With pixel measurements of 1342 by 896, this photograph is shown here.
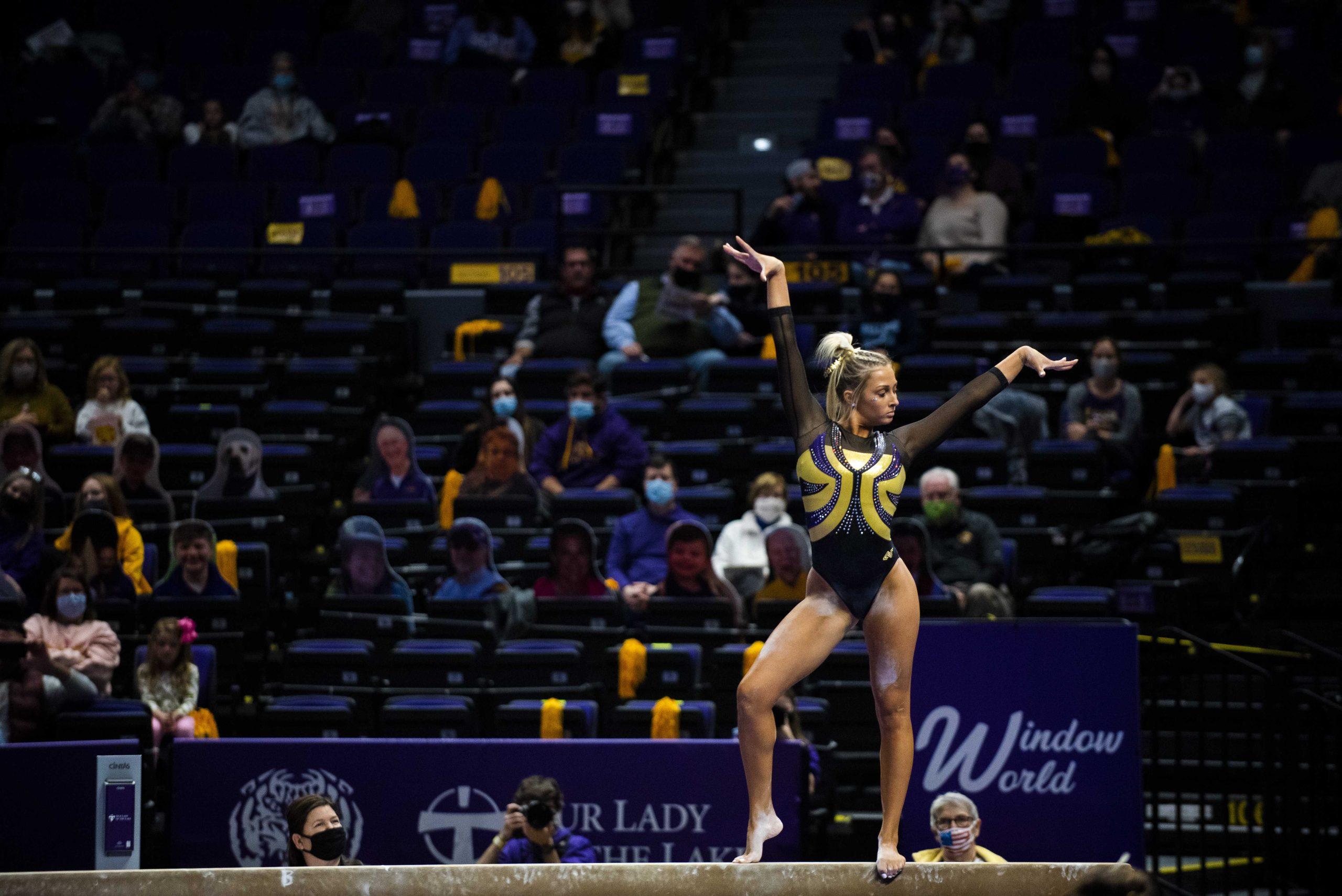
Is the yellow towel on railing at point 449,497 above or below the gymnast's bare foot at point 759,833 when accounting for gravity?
above

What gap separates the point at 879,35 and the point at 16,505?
870 centimetres

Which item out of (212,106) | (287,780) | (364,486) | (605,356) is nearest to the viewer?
(287,780)

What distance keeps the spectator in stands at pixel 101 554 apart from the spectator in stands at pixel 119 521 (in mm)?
149

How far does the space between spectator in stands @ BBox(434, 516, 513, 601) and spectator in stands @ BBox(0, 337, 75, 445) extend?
10.7ft

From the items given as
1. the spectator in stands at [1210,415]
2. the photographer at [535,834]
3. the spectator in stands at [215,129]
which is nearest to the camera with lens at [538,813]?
the photographer at [535,834]

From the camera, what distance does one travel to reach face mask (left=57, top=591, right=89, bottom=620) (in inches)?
297

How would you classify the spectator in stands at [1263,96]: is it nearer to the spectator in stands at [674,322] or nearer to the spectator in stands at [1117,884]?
the spectator in stands at [674,322]

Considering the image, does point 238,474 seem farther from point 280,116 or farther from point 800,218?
point 280,116

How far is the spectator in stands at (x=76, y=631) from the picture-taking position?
749 centimetres

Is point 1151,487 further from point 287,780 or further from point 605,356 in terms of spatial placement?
point 287,780

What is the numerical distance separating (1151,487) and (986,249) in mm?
2332

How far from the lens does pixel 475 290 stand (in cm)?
1204

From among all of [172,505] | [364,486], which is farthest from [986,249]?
[172,505]

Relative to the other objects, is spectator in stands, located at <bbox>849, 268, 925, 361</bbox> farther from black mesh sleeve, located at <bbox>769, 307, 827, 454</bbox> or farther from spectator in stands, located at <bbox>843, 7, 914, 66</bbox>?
black mesh sleeve, located at <bbox>769, 307, 827, 454</bbox>
